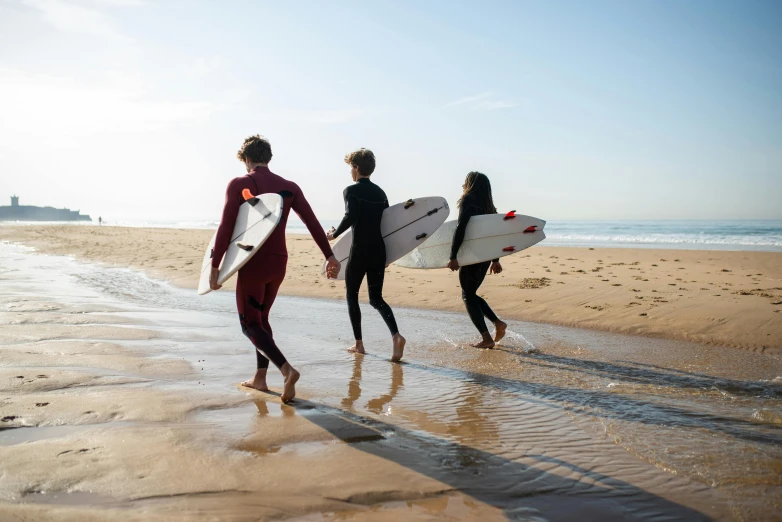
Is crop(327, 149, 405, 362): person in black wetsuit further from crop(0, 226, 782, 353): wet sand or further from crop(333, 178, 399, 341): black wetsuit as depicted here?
crop(0, 226, 782, 353): wet sand

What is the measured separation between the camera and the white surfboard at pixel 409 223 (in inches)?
237

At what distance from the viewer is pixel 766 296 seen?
25.9ft

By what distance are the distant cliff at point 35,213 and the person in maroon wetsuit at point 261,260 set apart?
4062 inches

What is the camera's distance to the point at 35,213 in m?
95.1

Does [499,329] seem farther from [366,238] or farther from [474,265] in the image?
[366,238]

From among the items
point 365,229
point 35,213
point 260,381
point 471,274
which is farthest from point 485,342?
point 35,213

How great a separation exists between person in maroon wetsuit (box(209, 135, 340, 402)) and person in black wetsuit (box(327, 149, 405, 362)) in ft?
3.85

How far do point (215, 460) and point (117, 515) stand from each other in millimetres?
603

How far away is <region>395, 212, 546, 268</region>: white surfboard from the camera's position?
20.0ft

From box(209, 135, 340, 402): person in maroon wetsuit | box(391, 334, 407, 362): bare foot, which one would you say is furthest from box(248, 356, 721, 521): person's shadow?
box(391, 334, 407, 362): bare foot

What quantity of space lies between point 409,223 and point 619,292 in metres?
4.28

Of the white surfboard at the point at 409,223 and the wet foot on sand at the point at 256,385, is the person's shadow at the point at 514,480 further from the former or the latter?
the white surfboard at the point at 409,223

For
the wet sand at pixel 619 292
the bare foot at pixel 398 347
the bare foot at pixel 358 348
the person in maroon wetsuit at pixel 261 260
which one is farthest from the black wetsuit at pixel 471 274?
the person in maroon wetsuit at pixel 261 260

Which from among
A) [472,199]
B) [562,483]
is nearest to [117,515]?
[562,483]
